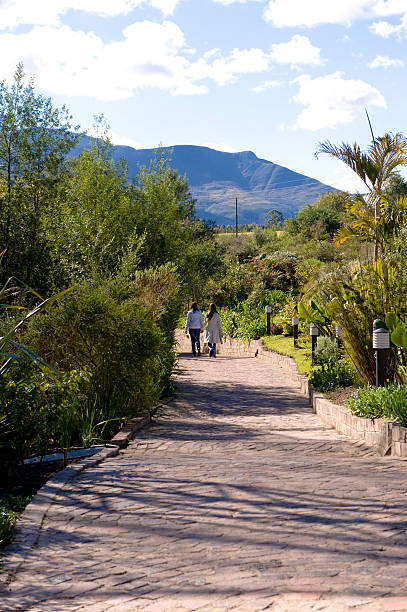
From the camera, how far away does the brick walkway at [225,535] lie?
347 centimetres

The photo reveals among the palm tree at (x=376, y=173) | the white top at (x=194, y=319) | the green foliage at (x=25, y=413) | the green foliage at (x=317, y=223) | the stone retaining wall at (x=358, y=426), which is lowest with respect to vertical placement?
the stone retaining wall at (x=358, y=426)

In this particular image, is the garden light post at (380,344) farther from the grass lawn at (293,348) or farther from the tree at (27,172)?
the tree at (27,172)

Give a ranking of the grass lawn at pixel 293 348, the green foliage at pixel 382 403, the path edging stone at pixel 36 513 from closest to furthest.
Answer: the path edging stone at pixel 36 513 < the green foliage at pixel 382 403 < the grass lawn at pixel 293 348

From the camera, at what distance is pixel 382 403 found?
306 inches

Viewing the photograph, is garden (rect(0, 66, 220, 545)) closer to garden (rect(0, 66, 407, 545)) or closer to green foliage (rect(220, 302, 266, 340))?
garden (rect(0, 66, 407, 545))

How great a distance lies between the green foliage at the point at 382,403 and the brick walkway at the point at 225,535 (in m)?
0.60

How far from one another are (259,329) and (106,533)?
2068 centimetres

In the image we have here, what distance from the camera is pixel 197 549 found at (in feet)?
13.6

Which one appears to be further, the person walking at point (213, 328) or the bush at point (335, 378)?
the person walking at point (213, 328)

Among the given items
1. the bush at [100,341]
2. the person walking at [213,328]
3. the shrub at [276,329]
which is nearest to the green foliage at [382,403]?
the bush at [100,341]

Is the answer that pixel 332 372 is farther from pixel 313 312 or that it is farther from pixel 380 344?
pixel 313 312

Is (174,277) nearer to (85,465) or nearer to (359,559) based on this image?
(85,465)

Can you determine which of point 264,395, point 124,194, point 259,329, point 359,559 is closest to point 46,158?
point 124,194

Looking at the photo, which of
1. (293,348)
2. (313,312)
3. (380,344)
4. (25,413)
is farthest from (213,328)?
(25,413)
